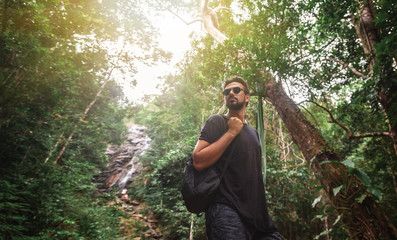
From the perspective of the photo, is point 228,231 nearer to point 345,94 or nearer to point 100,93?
point 345,94

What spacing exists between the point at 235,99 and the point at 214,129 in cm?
57

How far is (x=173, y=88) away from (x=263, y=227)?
43.2ft

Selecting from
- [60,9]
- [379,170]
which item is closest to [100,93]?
[60,9]

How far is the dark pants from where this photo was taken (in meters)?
1.34

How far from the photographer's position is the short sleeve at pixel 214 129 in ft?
5.66

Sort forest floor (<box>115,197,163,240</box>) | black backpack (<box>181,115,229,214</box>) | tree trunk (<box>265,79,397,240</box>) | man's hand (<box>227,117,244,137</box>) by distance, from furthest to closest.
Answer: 1. forest floor (<box>115,197,163,240</box>)
2. tree trunk (<box>265,79,397,240</box>)
3. man's hand (<box>227,117,244,137</box>)
4. black backpack (<box>181,115,229,214</box>)

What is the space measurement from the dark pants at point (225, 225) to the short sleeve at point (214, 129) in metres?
0.59

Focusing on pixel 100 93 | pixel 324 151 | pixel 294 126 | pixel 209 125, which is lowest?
pixel 209 125

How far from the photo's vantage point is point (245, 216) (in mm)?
1441

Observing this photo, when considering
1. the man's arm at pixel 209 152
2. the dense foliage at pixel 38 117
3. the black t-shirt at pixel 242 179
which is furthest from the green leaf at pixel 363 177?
the dense foliage at pixel 38 117

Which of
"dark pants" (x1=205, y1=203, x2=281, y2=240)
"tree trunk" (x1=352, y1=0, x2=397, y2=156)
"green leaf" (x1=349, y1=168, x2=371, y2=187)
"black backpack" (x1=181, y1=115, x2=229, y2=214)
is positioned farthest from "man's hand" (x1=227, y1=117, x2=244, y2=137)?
"tree trunk" (x1=352, y1=0, x2=397, y2=156)

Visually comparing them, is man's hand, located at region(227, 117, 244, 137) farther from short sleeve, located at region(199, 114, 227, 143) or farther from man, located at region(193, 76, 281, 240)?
short sleeve, located at region(199, 114, 227, 143)

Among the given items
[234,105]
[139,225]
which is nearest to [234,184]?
[234,105]

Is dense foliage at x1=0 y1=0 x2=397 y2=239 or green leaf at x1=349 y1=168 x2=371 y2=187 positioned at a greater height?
dense foliage at x1=0 y1=0 x2=397 y2=239
